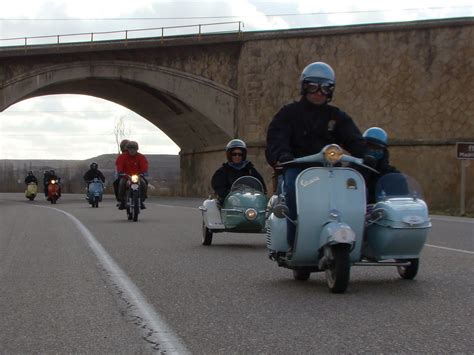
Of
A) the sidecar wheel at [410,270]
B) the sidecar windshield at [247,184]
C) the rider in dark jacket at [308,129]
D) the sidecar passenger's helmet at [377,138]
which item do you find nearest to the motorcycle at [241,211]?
the sidecar windshield at [247,184]

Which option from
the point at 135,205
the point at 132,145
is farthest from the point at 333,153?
the point at 132,145

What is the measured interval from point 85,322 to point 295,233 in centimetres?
194

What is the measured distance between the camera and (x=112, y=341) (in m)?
4.63

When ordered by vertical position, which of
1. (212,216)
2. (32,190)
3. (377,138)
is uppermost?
(377,138)

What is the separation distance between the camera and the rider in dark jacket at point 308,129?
6503 millimetres

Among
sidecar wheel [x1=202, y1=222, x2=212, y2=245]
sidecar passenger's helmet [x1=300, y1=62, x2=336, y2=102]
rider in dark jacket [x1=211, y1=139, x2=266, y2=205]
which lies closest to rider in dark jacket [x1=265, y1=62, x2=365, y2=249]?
sidecar passenger's helmet [x1=300, y1=62, x2=336, y2=102]

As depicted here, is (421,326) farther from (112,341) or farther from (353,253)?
(112,341)

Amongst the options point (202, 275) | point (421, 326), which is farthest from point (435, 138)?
point (421, 326)

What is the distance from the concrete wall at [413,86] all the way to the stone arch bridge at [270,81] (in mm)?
42

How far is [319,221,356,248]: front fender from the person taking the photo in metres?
5.95

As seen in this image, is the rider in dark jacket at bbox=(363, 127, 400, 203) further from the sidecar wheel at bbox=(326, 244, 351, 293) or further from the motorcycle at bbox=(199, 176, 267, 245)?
the motorcycle at bbox=(199, 176, 267, 245)

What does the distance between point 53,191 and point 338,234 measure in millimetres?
27323

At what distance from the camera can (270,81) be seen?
3653 centimetres

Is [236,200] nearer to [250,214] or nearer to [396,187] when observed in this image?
[250,214]
